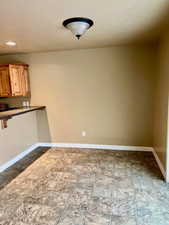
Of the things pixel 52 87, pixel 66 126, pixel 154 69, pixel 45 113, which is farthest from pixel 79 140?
pixel 154 69

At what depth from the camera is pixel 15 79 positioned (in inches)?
156

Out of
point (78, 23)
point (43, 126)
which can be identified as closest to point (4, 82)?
point (43, 126)

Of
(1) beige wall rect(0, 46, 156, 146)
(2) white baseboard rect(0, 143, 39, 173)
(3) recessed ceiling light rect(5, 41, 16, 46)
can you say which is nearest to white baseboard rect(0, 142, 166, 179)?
(2) white baseboard rect(0, 143, 39, 173)

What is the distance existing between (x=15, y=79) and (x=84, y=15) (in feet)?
8.17

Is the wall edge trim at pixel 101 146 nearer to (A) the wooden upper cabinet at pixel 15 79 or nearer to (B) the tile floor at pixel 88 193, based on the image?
(B) the tile floor at pixel 88 193

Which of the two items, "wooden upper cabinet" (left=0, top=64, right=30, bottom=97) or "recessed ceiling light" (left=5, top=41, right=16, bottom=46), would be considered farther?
"wooden upper cabinet" (left=0, top=64, right=30, bottom=97)

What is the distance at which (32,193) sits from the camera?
97.0 inches

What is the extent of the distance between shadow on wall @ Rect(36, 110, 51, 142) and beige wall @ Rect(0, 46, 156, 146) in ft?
0.37

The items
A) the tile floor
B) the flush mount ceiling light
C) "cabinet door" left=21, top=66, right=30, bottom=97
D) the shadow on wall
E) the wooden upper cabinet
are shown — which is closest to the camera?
the tile floor

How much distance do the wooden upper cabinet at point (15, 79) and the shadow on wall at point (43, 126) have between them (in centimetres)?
63

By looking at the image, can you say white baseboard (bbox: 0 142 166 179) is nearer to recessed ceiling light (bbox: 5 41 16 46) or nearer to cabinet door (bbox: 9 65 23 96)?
cabinet door (bbox: 9 65 23 96)

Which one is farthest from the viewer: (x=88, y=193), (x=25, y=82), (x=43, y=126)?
(x=43, y=126)

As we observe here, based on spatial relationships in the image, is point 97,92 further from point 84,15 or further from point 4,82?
point 4,82

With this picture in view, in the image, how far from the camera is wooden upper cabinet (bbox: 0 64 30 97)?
12.7 ft
